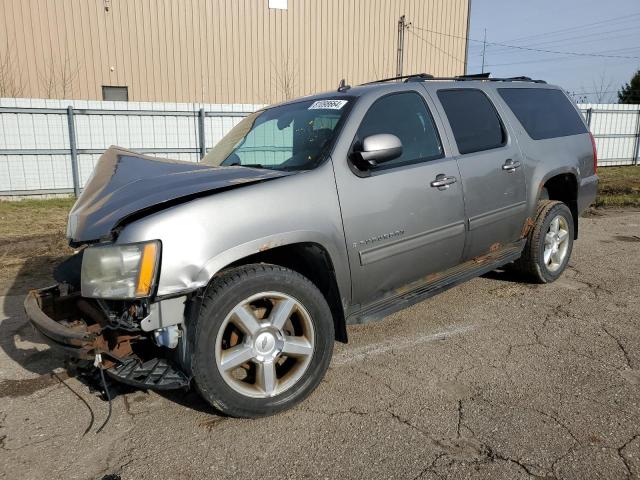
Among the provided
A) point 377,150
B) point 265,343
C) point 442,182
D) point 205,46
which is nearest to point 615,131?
point 205,46

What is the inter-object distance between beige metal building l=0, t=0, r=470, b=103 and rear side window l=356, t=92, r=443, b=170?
16.1 metres

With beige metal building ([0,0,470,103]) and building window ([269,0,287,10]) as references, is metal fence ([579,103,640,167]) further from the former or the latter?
building window ([269,0,287,10])

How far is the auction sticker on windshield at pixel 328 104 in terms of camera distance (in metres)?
3.36

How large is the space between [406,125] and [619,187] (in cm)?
1104

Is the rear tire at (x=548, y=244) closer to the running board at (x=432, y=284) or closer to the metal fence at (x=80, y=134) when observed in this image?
the running board at (x=432, y=284)

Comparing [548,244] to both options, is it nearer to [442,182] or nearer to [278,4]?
[442,182]

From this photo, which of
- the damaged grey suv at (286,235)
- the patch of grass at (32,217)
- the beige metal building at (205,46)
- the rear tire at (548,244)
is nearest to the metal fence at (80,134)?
the patch of grass at (32,217)

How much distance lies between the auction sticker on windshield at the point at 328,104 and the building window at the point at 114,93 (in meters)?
16.0

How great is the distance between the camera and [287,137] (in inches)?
138

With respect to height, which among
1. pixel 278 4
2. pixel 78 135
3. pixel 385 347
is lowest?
pixel 385 347

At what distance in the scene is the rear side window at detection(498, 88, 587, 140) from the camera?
178 inches

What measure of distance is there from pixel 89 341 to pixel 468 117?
3.21 m

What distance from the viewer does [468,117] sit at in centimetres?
400

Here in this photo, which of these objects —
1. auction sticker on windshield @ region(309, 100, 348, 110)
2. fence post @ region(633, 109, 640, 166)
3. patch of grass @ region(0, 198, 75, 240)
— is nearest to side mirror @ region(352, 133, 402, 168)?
auction sticker on windshield @ region(309, 100, 348, 110)
